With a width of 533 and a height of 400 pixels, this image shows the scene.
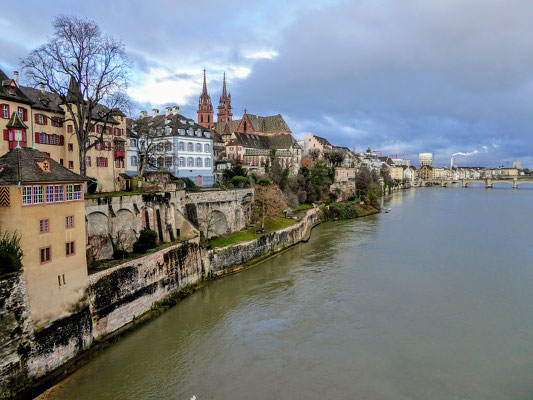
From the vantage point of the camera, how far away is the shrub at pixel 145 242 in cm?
2001

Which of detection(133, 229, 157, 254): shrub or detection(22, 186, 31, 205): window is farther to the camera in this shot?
detection(133, 229, 157, 254): shrub

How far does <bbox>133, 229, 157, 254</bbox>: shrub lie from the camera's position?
20008mm

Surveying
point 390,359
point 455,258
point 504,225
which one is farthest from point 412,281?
point 504,225

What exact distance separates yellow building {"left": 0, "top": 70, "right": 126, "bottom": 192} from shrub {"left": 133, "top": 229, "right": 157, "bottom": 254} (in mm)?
7110

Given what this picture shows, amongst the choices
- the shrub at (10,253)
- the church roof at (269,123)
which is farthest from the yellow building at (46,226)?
the church roof at (269,123)

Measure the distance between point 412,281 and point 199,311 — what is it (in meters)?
13.7

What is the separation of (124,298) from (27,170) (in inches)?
268

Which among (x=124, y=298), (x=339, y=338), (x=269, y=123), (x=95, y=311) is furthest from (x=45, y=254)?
(x=269, y=123)

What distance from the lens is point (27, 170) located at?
12.9 m

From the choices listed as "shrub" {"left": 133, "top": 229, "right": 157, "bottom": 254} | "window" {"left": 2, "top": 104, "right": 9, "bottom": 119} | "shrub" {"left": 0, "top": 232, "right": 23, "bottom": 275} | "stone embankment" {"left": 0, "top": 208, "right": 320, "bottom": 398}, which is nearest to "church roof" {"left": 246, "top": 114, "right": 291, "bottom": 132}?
"stone embankment" {"left": 0, "top": 208, "right": 320, "bottom": 398}

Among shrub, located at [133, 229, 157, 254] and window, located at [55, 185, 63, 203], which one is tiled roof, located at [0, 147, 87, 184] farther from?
shrub, located at [133, 229, 157, 254]

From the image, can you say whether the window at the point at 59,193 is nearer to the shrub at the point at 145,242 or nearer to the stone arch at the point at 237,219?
the shrub at the point at 145,242

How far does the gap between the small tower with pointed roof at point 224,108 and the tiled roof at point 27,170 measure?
70.8 m

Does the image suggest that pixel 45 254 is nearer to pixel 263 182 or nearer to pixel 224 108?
pixel 263 182
